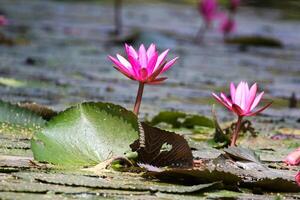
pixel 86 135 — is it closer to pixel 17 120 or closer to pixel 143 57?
pixel 143 57

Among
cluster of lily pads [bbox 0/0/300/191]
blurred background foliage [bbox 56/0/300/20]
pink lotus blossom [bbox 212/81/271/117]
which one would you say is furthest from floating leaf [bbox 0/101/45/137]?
blurred background foliage [bbox 56/0/300/20]

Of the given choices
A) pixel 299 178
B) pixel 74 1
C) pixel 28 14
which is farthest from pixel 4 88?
pixel 74 1

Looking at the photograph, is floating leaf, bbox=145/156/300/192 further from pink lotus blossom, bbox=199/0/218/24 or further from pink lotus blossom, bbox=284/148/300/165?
pink lotus blossom, bbox=199/0/218/24

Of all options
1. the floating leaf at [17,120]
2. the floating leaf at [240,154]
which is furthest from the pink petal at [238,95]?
the floating leaf at [17,120]

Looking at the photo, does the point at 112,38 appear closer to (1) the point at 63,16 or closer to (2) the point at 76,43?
(2) the point at 76,43

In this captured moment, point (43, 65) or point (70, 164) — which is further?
point (43, 65)

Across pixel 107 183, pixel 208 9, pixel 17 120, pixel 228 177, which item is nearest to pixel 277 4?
pixel 208 9
